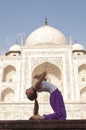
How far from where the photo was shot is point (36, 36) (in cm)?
2211

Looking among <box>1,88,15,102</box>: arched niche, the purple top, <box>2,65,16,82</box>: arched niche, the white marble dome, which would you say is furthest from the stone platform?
the white marble dome

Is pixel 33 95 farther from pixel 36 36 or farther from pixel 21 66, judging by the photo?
pixel 36 36

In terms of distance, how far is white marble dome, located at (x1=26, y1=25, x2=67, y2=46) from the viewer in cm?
2128

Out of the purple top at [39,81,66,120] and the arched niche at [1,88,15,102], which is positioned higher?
the arched niche at [1,88,15,102]

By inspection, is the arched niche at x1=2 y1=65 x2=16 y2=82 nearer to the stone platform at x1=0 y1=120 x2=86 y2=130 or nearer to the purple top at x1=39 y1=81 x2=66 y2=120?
the purple top at x1=39 y1=81 x2=66 y2=120

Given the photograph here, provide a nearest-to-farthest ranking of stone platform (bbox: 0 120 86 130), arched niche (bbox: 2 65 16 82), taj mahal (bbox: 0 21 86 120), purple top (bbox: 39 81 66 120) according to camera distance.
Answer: stone platform (bbox: 0 120 86 130) → purple top (bbox: 39 81 66 120) → taj mahal (bbox: 0 21 86 120) → arched niche (bbox: 2 65 16 82)

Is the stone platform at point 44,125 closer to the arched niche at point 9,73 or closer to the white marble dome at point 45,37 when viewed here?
the arched niche at point 9,73

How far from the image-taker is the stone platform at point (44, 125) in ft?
6.34

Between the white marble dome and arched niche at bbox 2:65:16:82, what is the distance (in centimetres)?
351

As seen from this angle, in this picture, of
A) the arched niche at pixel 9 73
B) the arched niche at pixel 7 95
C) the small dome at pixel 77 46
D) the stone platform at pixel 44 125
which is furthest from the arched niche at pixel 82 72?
the stone platform at pixel 44 125

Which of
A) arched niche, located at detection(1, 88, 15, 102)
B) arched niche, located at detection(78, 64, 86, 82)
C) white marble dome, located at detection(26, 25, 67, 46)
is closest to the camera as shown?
arched niche, located at detection(1, 88, 15, 102)

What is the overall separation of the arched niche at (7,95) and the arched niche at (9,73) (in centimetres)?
102

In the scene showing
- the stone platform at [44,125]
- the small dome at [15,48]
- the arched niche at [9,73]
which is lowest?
the stone platform at [44,125]

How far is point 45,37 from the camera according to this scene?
70.7ft
